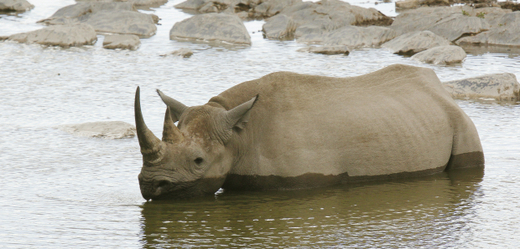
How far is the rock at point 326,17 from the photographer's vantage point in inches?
868

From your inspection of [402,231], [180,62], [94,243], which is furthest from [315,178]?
[180,62]

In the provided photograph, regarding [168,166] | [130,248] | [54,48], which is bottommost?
[130,248]

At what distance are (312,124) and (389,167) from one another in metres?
1.15

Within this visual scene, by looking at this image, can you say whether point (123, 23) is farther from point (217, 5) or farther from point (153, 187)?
point (153, 187)

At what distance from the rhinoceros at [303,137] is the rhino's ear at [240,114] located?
0.01m

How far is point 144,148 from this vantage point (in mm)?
6375

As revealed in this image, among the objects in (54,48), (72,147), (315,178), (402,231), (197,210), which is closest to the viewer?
(402,231)

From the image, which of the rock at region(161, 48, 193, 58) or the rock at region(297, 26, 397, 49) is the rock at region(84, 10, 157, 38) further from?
the rock at region(297, 26, 397, 49)

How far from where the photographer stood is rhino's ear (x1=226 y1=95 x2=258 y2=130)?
23.0ft

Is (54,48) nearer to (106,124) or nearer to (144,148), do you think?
(106,124)

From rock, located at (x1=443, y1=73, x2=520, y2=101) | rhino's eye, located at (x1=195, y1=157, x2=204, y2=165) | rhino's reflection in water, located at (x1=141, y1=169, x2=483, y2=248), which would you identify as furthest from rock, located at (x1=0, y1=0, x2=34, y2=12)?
rhino's eye, located at (x1=195, y1=157, x2=204, y2=165)

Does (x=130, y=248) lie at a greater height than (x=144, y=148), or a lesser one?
lesser

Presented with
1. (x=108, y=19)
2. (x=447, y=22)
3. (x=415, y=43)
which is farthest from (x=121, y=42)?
(x=447, y=22)

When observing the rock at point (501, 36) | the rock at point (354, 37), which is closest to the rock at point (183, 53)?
the rock at point (354, 37)
